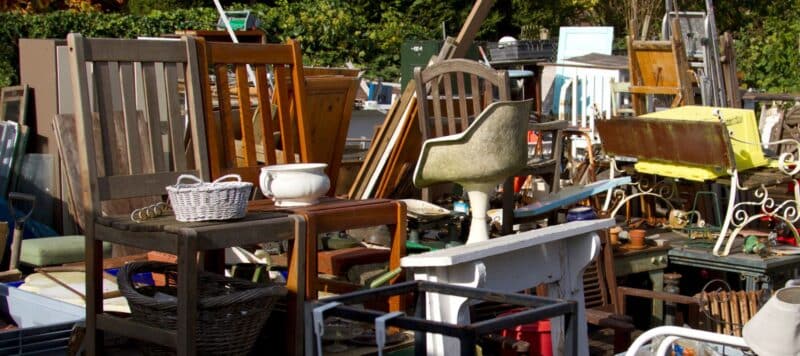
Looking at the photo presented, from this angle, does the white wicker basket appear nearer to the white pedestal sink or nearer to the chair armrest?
the white pedestal sink

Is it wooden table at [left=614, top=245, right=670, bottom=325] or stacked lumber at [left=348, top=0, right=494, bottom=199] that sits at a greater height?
stacked lumber at [left=348, top=0, right=494, bottom=199]

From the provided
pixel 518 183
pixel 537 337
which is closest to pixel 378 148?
pixel 518 183

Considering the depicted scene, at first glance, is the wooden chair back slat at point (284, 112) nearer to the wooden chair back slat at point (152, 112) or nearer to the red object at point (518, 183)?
the wooden chair back slat at point (152, 112)

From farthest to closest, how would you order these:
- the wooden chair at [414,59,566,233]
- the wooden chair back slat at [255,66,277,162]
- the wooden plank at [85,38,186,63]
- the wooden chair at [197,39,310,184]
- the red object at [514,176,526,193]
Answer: the red object at [514,176,526,193] → the wooden chair at [414,59,566,233] → the wooden chair back slat at [255,66,277,162] → the wooden chair at [197,39,310,184] → the wooden plank at [85,38,186,63]

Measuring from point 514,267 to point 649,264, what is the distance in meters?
2.39

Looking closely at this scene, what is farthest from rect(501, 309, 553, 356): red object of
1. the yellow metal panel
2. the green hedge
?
the green hedge

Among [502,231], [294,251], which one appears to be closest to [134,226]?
[294,251]

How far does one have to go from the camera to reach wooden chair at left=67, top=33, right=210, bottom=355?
3.71m

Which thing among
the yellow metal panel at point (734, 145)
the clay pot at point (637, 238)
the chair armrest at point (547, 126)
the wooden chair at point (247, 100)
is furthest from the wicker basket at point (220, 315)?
the yellow metal panel at point (734, 145)

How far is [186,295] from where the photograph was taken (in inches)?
130

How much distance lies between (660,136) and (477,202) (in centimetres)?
184

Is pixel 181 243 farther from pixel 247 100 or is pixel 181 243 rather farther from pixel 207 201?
pixel 247 100

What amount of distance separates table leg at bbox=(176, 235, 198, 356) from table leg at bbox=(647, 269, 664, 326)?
319cm

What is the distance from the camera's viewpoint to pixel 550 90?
11125 mm
